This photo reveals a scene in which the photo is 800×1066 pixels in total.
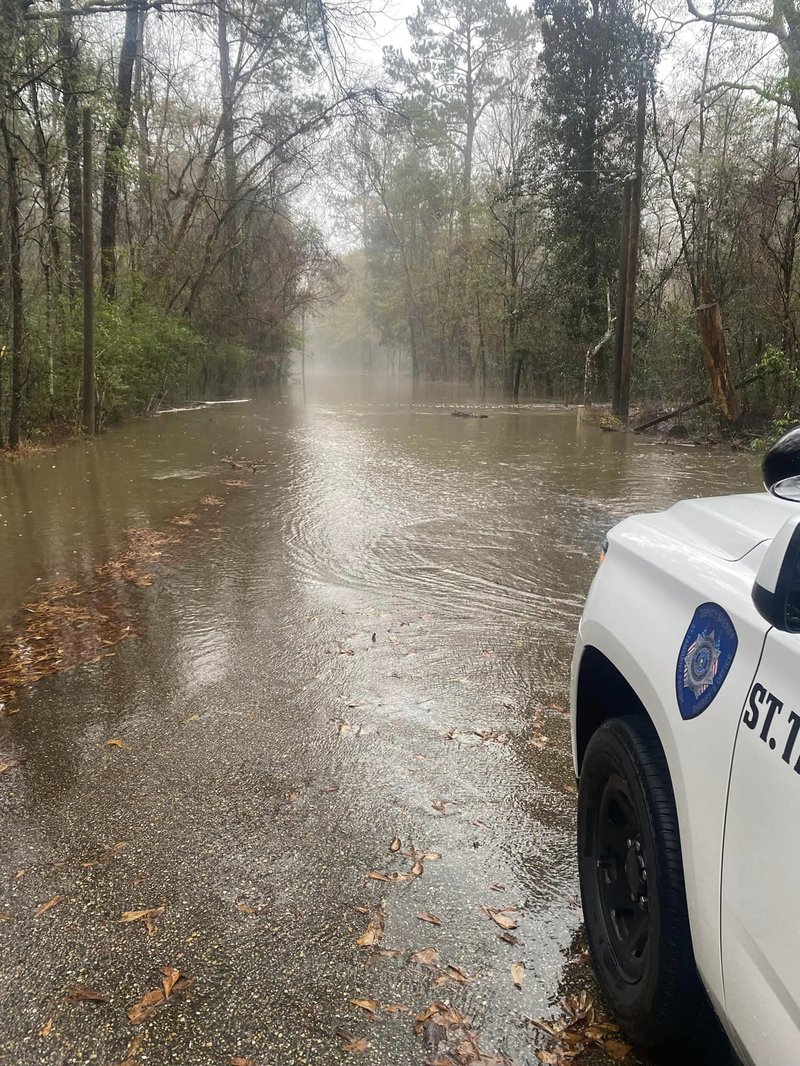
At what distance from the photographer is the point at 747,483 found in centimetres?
1172

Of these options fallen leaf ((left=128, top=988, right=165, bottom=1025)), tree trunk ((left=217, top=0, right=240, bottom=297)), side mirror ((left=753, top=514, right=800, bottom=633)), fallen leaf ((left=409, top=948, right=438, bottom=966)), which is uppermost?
tree trunk ((left=217, top=0, right=240, bottom=297))

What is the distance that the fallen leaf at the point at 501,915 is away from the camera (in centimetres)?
245

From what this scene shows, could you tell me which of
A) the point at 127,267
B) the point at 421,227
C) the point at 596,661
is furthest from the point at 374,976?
the point at 421,227

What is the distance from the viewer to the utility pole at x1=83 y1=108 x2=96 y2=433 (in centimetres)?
1360

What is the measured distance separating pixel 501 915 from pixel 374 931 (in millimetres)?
442

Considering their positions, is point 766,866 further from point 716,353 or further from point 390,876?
point 716,353

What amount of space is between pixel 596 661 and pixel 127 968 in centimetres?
177

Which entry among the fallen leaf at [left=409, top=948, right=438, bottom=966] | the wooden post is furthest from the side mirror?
the wooden post

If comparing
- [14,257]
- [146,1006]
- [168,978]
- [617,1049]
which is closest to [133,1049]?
[146,1006]

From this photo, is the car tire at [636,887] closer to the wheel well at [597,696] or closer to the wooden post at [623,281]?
the wheel well at [597,696]

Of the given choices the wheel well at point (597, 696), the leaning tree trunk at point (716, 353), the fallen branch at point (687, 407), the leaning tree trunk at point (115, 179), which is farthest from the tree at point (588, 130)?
the wheel well at point (597, 696)

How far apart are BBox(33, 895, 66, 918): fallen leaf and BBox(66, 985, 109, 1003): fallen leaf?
415 mm

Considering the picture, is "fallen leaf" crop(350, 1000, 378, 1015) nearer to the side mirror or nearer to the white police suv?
the white police suv

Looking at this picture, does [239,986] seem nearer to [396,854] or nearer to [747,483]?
[396,854]
